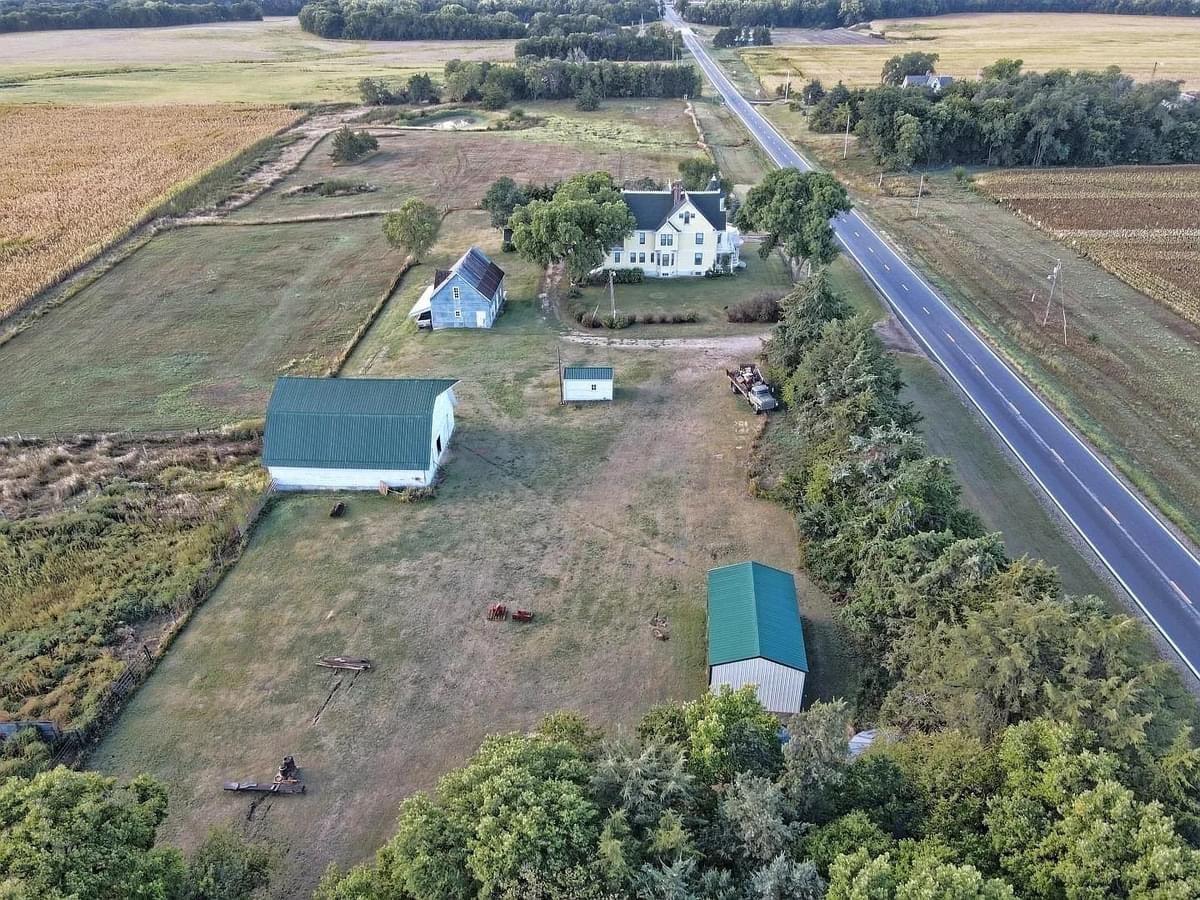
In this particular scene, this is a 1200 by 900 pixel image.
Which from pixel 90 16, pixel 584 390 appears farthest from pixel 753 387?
pixel 90 16

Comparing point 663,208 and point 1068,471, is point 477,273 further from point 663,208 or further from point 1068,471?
point 1068,471

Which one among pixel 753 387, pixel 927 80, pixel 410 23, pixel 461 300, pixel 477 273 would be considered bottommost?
pixel 753 387

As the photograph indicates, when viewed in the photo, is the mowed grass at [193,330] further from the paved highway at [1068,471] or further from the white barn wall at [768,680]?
the paved highway at [1068,471]

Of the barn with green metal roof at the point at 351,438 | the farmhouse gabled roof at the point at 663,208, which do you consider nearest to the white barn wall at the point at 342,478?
the barn with green metal roof at the point at 351,438

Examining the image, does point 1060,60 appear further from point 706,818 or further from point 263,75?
point 706,818

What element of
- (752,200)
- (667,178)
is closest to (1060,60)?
(667,178)
